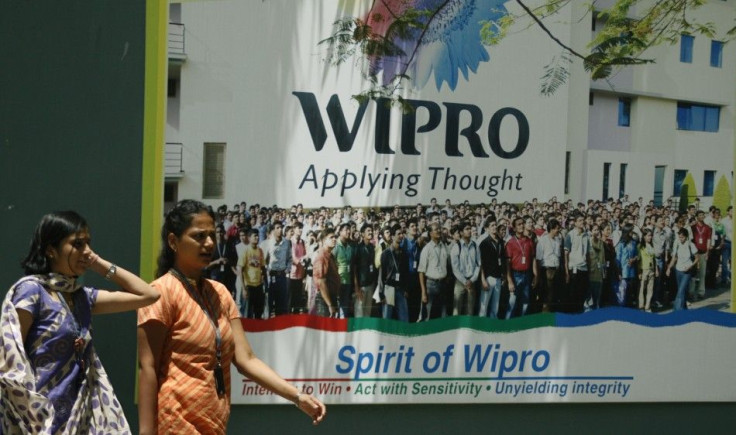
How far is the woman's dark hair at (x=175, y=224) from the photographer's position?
3588 mm

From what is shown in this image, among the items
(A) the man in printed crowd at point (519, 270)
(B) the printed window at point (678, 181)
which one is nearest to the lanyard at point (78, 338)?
(A) the man in printed crowd at point (519, 270)

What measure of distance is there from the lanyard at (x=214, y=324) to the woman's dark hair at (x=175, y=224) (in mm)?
53

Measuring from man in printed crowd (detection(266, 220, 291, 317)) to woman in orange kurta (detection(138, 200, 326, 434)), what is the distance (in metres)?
1.96

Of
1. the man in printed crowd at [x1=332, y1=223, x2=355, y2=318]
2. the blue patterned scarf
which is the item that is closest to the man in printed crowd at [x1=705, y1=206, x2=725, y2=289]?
the man in printed crowd at [x1=332, y1=223, x2=355, y2=318]

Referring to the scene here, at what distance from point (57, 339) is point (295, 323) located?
7.52 feet

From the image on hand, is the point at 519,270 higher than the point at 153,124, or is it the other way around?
the point at 153,124

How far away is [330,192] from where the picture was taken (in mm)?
5762

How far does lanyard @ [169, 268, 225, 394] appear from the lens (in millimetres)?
3559

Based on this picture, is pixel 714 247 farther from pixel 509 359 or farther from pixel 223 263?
pixel 223 263

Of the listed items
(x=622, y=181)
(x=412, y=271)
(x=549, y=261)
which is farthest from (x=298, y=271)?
(x=622, y=181)

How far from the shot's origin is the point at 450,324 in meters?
5.83

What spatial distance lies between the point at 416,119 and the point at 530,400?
77.1 inches

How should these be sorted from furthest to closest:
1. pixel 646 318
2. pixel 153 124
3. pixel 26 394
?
1. pixel 646 318
2. pixel 153 124
3. pixel 26 394

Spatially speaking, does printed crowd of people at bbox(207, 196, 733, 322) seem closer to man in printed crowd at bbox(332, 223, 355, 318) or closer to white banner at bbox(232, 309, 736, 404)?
man in printed crowd at bbox(332, 223, 355, 318)
